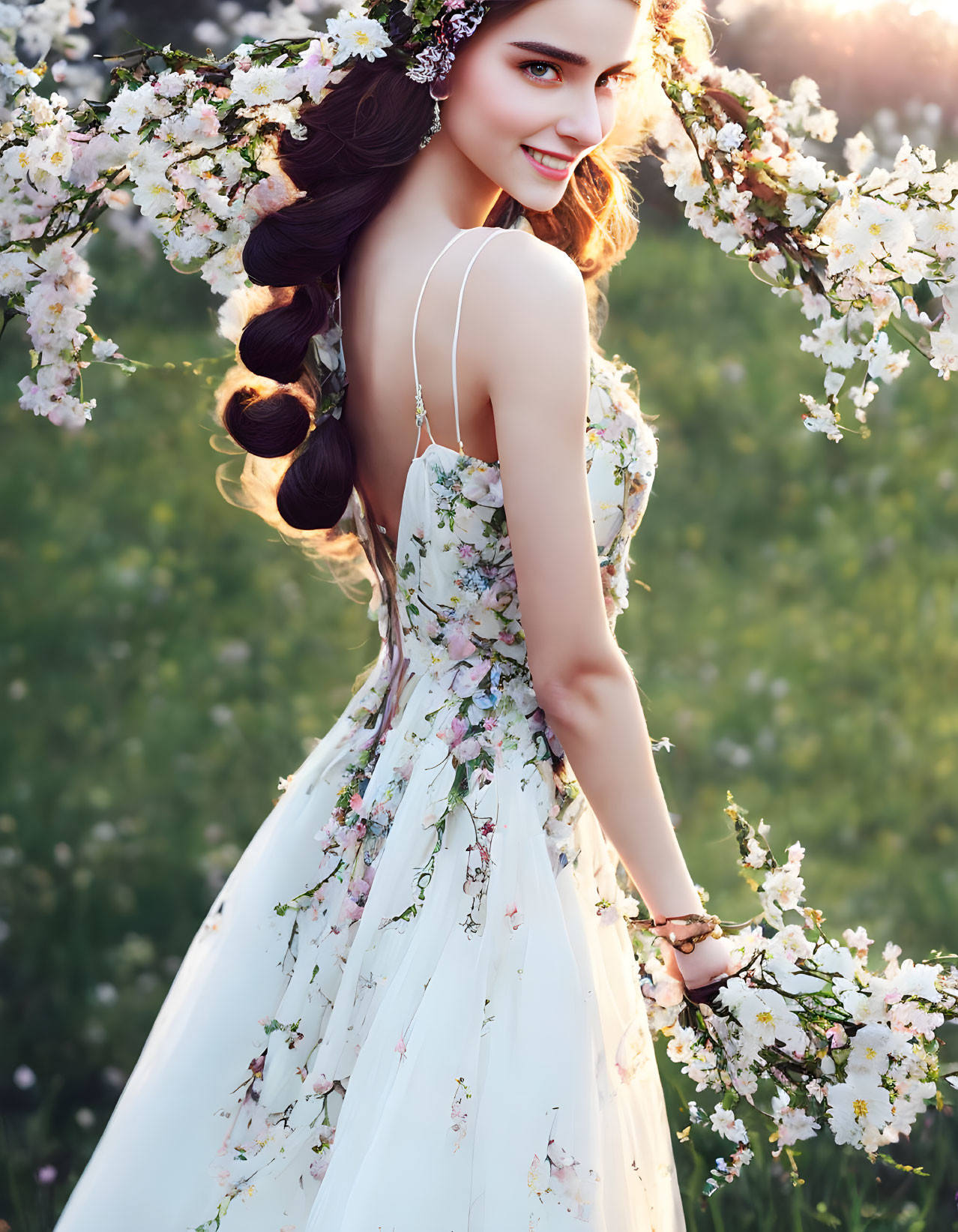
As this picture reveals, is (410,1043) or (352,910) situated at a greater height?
(352,910)

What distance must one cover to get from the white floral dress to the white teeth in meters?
0.37

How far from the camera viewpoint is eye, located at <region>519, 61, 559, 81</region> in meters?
1.94

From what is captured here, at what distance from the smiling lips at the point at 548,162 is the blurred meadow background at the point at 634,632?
5.73 ft

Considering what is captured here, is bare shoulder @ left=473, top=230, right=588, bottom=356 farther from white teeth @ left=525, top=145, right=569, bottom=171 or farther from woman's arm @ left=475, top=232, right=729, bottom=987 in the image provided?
white teeth @ left=525, top=145, right=569, bottom=171

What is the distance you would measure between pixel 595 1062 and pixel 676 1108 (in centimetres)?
174

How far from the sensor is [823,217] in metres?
2.14

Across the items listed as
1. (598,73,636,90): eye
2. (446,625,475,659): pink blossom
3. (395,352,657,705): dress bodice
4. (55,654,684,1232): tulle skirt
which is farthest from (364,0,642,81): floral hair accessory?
(55,654,684,1232): tulle skirt

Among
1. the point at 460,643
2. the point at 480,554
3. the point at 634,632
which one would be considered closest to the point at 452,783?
the point at 460,643

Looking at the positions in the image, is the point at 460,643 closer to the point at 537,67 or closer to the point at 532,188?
the point at 532,188

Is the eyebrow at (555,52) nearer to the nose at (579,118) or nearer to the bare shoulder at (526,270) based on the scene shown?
the nose at (579,118)

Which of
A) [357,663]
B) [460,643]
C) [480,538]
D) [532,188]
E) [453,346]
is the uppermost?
[357,663]

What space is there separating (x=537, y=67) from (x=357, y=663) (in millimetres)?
4075

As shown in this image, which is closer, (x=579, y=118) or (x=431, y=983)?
(x=431, y=983)

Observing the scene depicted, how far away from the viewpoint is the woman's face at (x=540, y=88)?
1910mm
